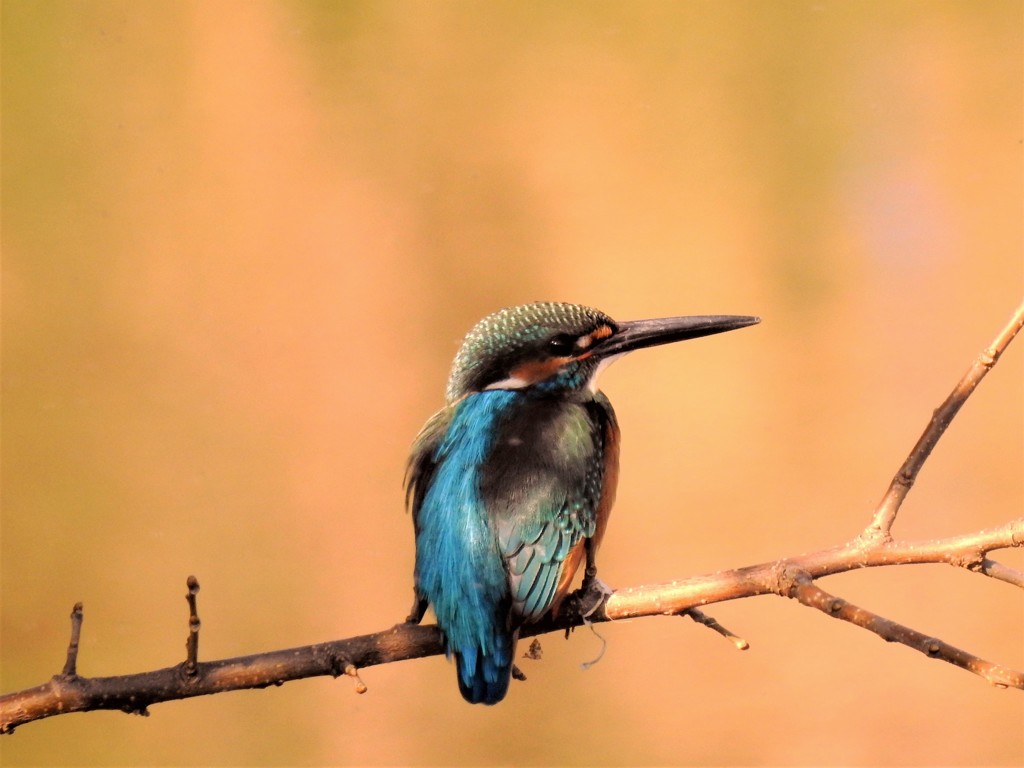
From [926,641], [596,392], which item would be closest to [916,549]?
[926,641]

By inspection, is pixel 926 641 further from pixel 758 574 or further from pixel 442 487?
pixel 442 487

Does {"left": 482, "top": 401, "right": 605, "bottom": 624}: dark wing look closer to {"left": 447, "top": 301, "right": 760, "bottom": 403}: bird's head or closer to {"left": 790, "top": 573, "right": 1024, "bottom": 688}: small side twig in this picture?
{"left": 447, "top": 301, "right": 760, "bottom": 403}: bird's head

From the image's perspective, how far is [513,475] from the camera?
48.4 inches

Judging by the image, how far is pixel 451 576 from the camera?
1166 mm

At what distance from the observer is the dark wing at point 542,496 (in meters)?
1.18

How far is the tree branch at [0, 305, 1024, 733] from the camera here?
916 mm

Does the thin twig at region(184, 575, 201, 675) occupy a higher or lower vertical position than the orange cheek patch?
lower

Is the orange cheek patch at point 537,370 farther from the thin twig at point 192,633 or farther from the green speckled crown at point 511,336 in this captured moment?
the thin twig at point 192,633

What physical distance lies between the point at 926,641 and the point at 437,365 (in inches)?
60.1

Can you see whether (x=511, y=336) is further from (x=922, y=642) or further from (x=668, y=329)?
(x=922, y=642)

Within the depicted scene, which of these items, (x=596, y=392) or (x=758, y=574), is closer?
(x=758, y=574)

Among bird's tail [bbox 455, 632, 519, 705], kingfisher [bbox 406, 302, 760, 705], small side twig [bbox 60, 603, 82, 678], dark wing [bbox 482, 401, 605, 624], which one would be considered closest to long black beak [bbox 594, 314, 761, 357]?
kingfisher [bbox 406, 302, 760, 705]

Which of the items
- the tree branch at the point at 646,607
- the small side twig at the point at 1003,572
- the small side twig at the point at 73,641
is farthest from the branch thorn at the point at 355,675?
the small side twig at the point at 1003,572

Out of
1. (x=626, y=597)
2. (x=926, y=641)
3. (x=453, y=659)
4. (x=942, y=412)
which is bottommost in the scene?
(x=453, y=659)
